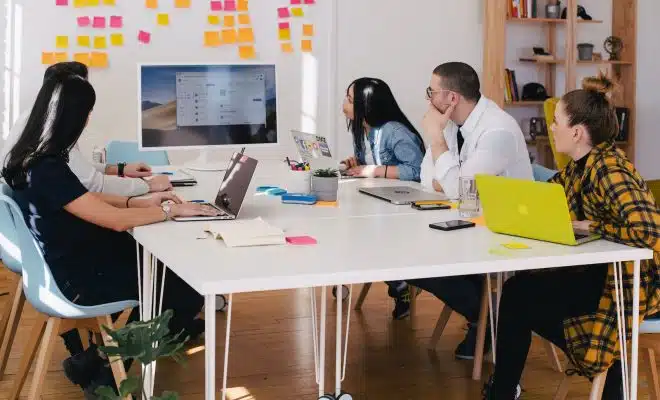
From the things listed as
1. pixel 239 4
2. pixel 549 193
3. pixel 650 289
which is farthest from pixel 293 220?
pixel 239 4

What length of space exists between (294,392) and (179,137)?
144 centimetres

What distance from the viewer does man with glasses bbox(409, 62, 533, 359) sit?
331cm

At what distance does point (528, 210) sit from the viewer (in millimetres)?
2434

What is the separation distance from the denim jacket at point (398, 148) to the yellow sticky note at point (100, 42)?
2090 millimetres

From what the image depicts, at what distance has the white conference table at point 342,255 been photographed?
2.02 meters

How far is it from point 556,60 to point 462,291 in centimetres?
370

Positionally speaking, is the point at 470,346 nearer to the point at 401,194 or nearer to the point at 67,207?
the point at 401,194

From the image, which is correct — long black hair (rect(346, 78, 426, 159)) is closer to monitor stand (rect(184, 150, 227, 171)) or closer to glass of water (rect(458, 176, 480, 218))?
monitor stand (rect(184, 150, 227, 171))

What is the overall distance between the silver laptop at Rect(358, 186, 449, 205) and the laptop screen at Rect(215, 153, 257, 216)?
579mm

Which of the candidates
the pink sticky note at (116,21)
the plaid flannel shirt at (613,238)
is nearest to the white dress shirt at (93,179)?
the plaid flannel shirt at (613,238)

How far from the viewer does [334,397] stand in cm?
271

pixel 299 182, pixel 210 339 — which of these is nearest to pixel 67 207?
pixel 210 339

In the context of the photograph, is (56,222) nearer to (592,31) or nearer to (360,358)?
(360,358)

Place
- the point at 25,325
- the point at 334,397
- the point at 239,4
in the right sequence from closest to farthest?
the point at 334,397 → the point at 25,325 → the point at 239,4
